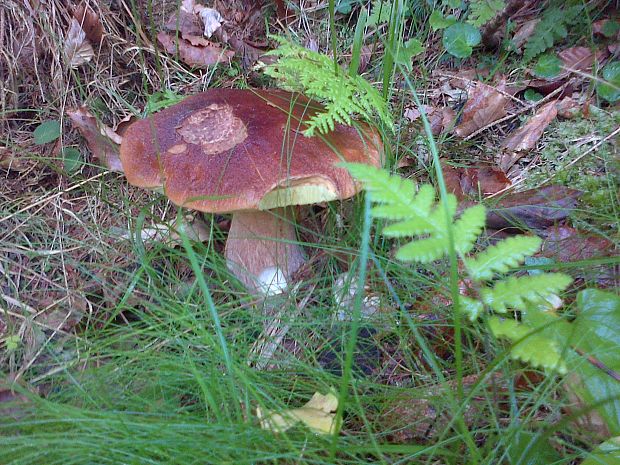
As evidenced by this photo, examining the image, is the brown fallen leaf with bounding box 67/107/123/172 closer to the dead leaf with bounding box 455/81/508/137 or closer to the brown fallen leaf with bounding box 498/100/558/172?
the dead leaf with bounding box 455/81/508/137

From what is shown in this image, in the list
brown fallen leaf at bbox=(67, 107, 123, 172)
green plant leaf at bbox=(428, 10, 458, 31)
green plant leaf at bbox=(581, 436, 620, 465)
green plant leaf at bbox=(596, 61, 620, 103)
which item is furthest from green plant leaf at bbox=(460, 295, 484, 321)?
green plant leaf at bbox=(428, 10, 458, 31)

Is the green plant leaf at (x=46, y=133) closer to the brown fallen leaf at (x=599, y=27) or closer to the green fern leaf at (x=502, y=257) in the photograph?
the green fern leaf at (x=502, y=257)

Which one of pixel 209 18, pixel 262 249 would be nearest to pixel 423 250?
pixel 262 249

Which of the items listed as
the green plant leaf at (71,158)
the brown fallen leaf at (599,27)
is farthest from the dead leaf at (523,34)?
the green plant leaf at (71,158)

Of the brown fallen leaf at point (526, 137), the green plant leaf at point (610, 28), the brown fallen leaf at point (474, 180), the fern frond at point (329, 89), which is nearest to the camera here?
the fern frond at point (329, 89)

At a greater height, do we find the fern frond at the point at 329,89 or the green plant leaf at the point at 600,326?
the fern frond at the point at 329,89

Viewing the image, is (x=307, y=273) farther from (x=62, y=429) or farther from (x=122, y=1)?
(x=122, y=1)

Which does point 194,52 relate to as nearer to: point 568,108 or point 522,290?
point 568,108
